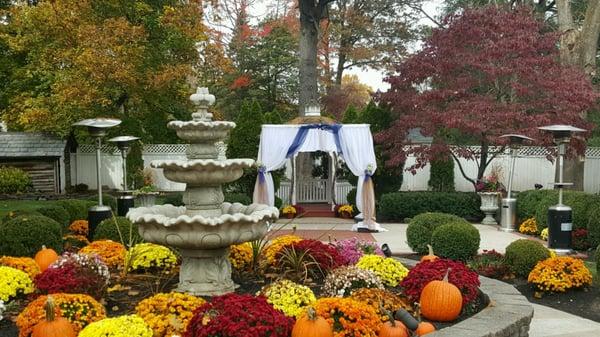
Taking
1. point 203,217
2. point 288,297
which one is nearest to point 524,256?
point 288,297

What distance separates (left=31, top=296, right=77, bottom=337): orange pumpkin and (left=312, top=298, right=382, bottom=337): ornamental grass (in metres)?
1.97

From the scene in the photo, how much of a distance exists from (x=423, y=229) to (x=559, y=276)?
3.05 meters

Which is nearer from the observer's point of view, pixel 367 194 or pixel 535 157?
pixel 367 194

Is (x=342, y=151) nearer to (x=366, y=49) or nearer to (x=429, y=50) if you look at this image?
(x=429, y=50)

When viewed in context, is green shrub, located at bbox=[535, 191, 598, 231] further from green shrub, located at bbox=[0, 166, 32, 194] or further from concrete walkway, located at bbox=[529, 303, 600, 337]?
green shrub, located at bbox=[0, 166, 32, 194]

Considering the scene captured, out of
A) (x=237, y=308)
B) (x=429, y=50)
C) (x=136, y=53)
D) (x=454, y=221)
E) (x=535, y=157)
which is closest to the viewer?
(x=237, y=308)

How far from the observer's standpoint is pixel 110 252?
7664 millimetres

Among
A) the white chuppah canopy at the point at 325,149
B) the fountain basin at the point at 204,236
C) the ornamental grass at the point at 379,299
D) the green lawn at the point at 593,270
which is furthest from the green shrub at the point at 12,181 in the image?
the ornamental grass at the point at 379,299

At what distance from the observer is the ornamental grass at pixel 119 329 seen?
4.40 m

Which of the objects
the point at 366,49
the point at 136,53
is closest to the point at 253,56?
the point at 366,49

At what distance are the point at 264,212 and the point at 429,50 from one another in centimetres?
1324

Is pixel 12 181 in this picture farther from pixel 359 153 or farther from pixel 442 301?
pixel 442 301

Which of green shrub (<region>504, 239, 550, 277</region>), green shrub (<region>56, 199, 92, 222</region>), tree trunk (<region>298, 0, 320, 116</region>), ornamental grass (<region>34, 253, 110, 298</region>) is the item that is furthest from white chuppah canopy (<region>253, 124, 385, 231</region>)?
ornamental grass (<region>34, 253, 110, 298</region>)

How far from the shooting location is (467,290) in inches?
229
